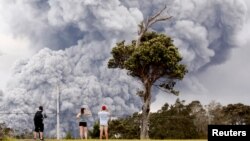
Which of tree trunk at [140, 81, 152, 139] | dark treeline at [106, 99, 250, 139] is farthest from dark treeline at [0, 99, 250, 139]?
tree trunk at [140, 81, 152, 139]

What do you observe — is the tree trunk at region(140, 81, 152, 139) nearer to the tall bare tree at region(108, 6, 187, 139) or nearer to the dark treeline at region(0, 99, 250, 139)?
the tall bare tree at region(108, 6, 187, 139)

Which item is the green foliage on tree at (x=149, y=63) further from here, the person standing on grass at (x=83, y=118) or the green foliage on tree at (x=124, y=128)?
the person standing on grass at (x=83, y=118)

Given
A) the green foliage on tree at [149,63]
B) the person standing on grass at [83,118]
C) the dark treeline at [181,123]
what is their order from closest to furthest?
1. the person standing on grass at [83,118]
2. the green foliage on tree at [149,63]
3. the dark treeline at [181,123]

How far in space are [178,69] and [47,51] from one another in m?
89.3

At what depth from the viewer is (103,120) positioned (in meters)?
31.7

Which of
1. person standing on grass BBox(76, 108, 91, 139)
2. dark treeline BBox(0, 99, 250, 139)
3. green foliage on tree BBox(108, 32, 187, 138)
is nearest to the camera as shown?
person standing on grass BBox(76, 108, 91, 139)

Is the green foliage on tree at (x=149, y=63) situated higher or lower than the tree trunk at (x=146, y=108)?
higher

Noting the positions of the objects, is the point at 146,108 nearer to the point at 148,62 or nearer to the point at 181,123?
the point at 148,62

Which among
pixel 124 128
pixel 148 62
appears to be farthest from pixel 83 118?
pixel 124 128

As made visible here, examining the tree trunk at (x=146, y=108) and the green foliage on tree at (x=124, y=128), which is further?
the green foliage on tree at (x=124, y=128)

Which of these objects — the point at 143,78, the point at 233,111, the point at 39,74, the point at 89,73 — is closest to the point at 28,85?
the point at 39,74

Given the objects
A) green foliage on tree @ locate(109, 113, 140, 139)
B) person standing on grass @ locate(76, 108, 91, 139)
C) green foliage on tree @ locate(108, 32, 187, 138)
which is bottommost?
green foliage on tree @ locate(109, 113, 140, 139)

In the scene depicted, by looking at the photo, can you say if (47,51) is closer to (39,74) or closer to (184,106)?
(39,74)

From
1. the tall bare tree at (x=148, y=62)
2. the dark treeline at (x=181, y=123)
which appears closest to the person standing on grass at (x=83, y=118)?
the tall bare tree at (x=148, y=62)
